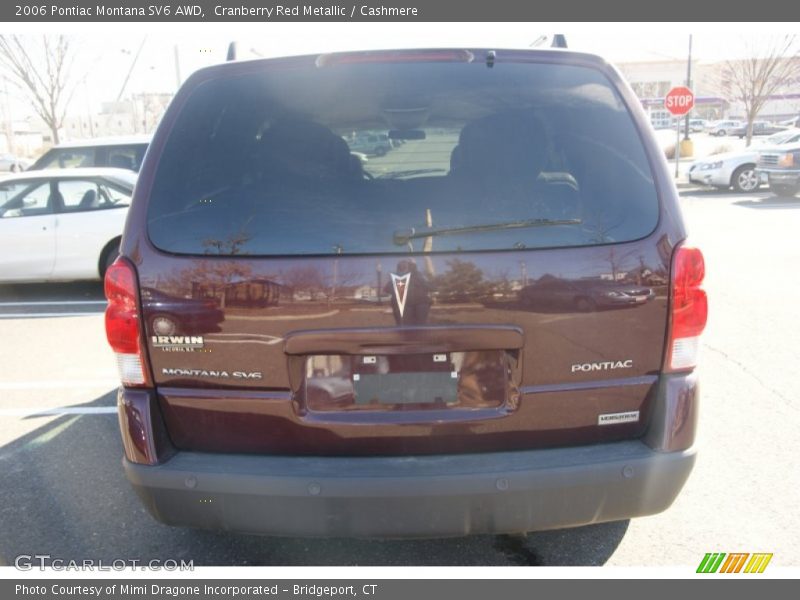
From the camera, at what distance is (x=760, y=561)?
2766mm

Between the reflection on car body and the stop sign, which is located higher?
the reflection on car body

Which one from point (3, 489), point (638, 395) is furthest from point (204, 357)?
point (3, 489)

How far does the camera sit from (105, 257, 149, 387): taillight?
90.0 inches

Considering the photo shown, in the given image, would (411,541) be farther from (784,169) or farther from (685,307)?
(784,169)

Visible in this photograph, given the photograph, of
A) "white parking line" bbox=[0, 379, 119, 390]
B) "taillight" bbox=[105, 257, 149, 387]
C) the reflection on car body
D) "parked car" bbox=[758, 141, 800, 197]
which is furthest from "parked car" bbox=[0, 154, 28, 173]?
the reflection on car body

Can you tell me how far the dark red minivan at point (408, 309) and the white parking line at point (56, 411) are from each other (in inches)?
95.2

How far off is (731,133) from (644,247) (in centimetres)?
6182

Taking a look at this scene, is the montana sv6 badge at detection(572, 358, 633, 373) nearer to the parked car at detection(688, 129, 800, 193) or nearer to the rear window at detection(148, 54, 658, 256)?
the rear window at detection(148, 54, 658, 256)

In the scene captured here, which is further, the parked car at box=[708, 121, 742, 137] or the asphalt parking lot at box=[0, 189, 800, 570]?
the parked car at box=[708, 121, 742, 137]

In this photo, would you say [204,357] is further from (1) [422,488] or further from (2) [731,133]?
(2) [731,133]

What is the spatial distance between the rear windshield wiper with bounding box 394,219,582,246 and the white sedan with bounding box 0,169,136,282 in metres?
6.62

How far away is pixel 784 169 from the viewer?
53.3 ft

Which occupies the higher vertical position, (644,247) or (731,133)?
(644,247)

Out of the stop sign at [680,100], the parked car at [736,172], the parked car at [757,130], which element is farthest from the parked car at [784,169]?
the parked car at [757,130]
